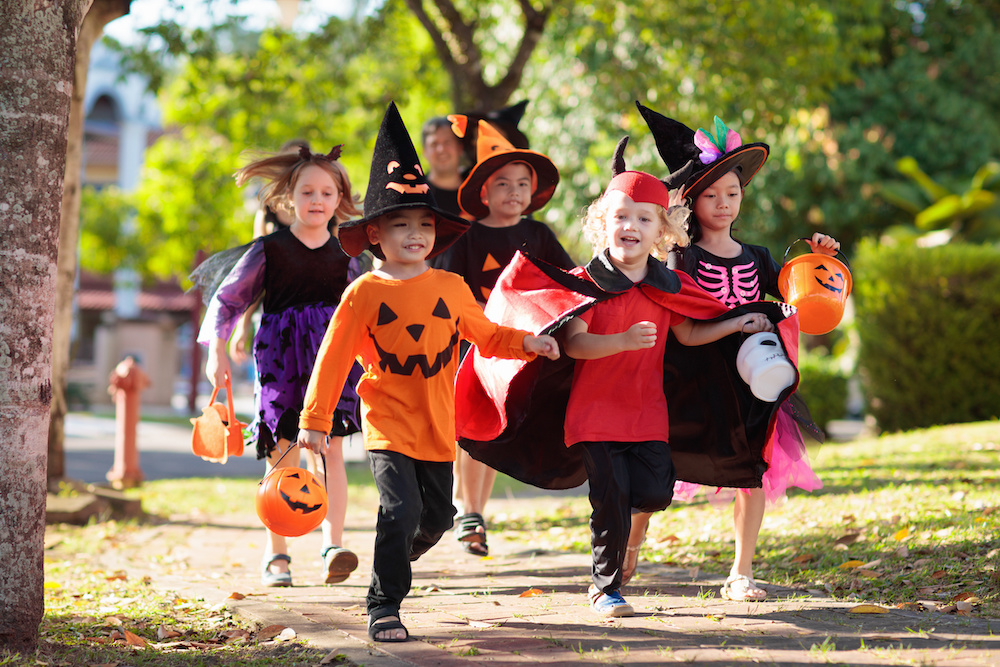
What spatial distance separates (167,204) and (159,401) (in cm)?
545

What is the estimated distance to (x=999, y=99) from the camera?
23016 mm

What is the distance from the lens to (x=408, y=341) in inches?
148

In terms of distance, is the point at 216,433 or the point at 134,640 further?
the point at 216,433

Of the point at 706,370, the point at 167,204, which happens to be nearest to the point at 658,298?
the point at 706,370

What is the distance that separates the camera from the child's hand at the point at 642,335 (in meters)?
3.71

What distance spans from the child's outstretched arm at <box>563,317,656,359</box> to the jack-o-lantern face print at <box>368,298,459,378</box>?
1.74ft

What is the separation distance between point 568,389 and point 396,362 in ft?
2.93

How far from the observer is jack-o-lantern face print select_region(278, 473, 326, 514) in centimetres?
370

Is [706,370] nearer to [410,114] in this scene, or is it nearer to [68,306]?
[68,306]

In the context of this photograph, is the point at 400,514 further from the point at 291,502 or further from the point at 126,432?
the point at 126,432

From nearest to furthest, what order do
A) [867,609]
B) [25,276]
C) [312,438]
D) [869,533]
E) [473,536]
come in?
[25,276], [312,438], [867,609], [869,533], [473,536]

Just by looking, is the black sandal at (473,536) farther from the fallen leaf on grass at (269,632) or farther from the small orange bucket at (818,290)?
the small orange bucket at (818,290)

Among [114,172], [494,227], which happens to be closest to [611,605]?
[494,227]

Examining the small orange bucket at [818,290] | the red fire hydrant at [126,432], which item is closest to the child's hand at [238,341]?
the small orange bucket at [818,290]
